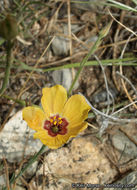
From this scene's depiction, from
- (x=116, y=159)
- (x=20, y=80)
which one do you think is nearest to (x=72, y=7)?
(x=20, y=80)

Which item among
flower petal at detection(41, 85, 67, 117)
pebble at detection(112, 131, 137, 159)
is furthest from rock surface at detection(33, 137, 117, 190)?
flower petal at detection(41, 85, 67, 117)

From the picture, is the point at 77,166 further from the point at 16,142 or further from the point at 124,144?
the point at 16,142

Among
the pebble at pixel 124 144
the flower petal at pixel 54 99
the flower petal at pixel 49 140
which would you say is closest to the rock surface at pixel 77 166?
the pebble at pixel 124 144

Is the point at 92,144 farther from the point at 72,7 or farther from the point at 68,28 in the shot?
the point at 72,7

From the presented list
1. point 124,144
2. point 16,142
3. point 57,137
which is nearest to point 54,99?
point 57,137

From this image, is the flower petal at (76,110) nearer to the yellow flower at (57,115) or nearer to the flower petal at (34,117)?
the yellow flower at (57,115)
